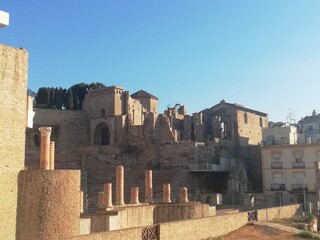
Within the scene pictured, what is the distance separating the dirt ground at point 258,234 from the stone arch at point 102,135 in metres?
29.1

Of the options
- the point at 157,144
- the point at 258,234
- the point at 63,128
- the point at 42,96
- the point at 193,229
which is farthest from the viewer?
the point at 42,96

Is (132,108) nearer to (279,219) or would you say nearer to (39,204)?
(279,219)

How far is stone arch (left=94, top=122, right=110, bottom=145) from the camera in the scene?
1969 inches

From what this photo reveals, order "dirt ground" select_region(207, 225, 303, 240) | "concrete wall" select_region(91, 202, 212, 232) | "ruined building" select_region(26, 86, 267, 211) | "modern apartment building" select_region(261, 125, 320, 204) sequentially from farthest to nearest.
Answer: "ruined building" select_region(26, 86, 267, 211), "modern apartment building" select_region(261, 125, 320, 204), "dirt ground" select_region(207, 225, 303, 240), "concrete wall" select_region(91, 202, 212, 232)

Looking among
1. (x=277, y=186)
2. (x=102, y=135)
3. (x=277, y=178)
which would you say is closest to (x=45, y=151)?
(x=277, y=186)

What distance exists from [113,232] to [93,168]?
28757 mm

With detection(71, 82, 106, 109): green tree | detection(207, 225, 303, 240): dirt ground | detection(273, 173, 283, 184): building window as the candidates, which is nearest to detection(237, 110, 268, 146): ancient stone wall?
detection(273, 173, 283, 184): building window

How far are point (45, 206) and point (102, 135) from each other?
36741 mm

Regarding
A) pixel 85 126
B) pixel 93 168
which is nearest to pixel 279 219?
pixel 93 168

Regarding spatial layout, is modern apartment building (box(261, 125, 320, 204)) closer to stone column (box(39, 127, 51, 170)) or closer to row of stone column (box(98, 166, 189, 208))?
row of stone column (box(98, 166, 189, 208))

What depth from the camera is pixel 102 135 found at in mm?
50969

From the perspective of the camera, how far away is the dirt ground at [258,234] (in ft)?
67.9

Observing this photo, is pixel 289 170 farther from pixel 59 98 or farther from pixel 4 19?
pixel 59 98

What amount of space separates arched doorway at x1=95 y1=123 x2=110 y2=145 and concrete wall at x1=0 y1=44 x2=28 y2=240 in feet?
114
